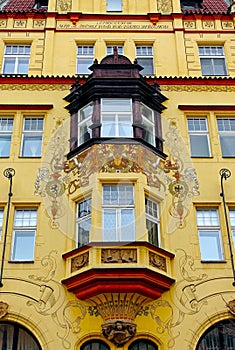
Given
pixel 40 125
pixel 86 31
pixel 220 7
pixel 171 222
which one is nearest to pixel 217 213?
pixel 171 222

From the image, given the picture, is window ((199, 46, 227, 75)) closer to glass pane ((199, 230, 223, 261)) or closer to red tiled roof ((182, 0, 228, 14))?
red tiled roof ((182, 0, 228, 14))

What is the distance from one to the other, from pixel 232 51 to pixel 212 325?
1091 centimetres

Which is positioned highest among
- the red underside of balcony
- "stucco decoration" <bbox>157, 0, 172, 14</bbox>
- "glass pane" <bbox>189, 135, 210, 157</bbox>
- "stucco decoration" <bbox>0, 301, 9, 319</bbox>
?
"stucco decoration" <bbox>157, 0, 172, 14</bbox>

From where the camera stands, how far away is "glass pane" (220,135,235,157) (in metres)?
17.4

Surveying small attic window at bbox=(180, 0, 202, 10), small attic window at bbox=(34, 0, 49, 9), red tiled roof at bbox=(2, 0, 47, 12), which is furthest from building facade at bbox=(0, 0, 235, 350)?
small attic window at bbox=(180, 0, 202, 10)

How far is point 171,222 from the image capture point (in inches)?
616

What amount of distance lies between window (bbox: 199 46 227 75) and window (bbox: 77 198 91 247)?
24.8ft

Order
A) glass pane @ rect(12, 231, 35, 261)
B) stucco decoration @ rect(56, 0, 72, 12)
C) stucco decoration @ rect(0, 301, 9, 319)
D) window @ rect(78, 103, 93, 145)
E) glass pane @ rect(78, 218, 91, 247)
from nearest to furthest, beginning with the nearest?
stucco decoration @ rect(0, 301, 9, 319)
glass pane @ rect(78, 218, 91, 247)
glass pane @ rect(12, 231, 35, 261)
window @ rect(78, 103, 93, 145)
stucco decoration @ rect(56, 0, 72, 12)

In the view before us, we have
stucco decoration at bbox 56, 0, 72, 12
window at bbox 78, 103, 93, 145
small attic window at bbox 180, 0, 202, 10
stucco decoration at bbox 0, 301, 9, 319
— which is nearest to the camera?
stucco decoration at bbox 0, 301, 9, 319

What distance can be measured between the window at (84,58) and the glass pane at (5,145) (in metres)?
4.03

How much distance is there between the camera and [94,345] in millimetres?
13805

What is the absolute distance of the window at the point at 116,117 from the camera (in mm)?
16578

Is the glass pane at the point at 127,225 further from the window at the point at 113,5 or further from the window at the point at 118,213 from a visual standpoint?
the window at the point at 113,5

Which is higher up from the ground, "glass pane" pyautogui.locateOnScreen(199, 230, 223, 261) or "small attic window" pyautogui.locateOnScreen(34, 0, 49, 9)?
"small attic window" pyautogui.locateOnScreen(34, 0, 49, 9)
